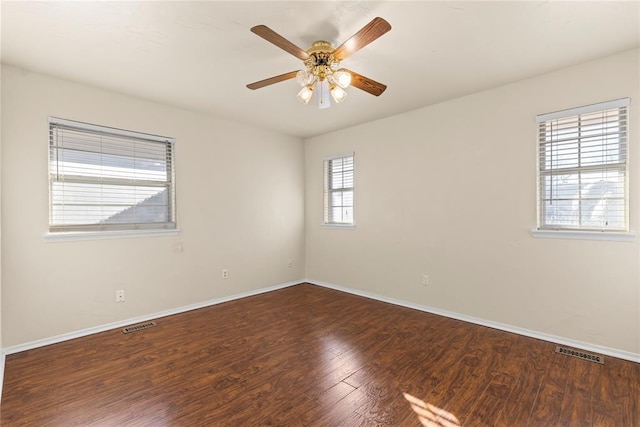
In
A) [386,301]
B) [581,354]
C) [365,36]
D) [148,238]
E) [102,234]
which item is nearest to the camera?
[365,36]

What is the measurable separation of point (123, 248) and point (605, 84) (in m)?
4.93

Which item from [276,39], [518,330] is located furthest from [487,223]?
[276,39]

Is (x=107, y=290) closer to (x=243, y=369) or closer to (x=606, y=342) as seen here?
(x=243, y=369)

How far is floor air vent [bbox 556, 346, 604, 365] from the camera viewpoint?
Answer: 8.27 feet

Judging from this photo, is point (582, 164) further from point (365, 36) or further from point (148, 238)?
point (148, 238)

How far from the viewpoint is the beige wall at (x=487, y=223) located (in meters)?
2.62

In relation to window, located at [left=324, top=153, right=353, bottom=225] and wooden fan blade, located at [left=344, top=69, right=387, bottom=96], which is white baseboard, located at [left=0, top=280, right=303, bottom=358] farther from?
wooden fan blade, located at [left=344, top=69, right=387, bottom=96]

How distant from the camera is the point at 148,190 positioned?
359 cm

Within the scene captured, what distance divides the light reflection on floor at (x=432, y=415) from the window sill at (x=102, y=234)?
3159 mm

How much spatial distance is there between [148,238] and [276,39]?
9.18ft

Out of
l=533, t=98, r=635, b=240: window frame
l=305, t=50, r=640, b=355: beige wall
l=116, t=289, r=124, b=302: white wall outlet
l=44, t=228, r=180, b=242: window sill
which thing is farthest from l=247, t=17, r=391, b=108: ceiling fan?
l=116, t=289, r=124, b=302: white wall outlet

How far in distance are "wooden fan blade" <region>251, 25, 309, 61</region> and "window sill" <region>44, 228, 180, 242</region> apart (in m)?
2.69

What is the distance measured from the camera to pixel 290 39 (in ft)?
7.48

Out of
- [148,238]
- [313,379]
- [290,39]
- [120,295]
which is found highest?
[290,39]
